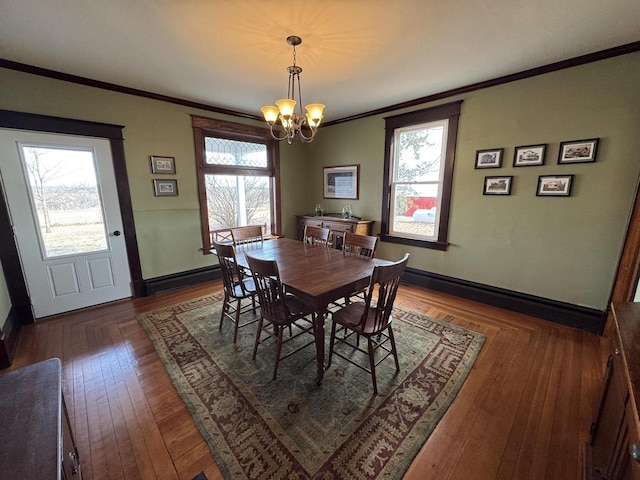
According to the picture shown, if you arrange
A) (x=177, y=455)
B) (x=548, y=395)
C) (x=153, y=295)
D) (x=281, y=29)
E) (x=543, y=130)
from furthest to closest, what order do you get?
1. (x=153, y=295)
2. (x=543, y=130)
3. (x=281, y=29)
4. (x=548, y=395)
5. (x=177, y=455)

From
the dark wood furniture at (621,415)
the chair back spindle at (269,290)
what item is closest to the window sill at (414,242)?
the dark wood furniture at (621,415)

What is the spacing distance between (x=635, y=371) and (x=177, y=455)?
6.80 feet

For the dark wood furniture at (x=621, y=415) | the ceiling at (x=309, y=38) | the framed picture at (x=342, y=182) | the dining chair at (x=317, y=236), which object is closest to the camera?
the dark wood furniture at (x=621, y=415)

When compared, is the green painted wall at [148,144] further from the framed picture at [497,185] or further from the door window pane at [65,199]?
the framed picture at [497,185]

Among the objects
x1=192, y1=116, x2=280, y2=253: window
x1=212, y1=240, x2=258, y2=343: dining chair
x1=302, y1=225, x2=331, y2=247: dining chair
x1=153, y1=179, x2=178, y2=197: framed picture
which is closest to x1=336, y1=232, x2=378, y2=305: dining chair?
x1=302, y1=225, x2=331, y2=247: dining chair

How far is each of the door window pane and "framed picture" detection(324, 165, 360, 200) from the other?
10.8ft

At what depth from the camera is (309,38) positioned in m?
2.07

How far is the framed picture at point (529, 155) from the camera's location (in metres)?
2.66

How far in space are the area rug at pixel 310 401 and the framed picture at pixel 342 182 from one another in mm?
2517

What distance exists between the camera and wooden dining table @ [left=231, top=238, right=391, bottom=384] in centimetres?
178

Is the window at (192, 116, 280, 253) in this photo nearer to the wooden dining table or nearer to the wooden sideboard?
the wooden sideboard

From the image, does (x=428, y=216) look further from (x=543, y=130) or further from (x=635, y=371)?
(x=635, y=371)

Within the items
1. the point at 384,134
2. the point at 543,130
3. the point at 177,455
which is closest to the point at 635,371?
the point at 177,455

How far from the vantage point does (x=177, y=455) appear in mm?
1425
